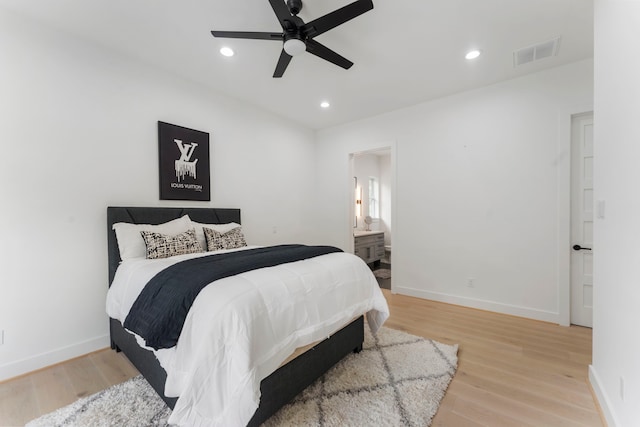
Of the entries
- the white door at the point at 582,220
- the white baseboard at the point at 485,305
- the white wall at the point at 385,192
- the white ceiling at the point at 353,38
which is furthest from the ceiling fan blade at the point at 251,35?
the white wall at the point at 385,192

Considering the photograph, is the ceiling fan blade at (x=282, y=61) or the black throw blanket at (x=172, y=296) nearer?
the black throw blanket at (x=172, y=296)

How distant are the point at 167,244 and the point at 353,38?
251 cm

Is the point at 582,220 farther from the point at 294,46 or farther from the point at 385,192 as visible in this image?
the point at 385,192

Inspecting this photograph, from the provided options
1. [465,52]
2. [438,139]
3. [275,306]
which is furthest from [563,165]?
[275,306]

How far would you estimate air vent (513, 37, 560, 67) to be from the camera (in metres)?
2.47

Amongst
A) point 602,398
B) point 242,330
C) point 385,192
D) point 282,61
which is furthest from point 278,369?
point 385,192

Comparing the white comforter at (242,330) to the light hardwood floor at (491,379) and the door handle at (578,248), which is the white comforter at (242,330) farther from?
the door handle at (578,248)

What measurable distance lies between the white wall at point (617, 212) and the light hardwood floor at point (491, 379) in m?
0.21

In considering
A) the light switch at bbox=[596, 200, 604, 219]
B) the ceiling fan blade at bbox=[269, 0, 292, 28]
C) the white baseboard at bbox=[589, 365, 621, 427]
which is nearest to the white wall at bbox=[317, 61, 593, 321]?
the white baseboard at bbox=[589, 365, 621, 427]

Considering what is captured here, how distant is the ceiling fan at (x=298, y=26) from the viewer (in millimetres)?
1720

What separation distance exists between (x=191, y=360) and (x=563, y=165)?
378 cm

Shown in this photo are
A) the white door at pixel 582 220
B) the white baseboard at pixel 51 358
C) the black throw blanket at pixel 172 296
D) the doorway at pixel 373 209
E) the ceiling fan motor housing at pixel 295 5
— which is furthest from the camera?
the doorway at pixel 373 209

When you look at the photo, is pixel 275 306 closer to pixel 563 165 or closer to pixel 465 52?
pixel 465 52

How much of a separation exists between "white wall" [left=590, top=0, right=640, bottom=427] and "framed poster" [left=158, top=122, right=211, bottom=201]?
353 centimetres
